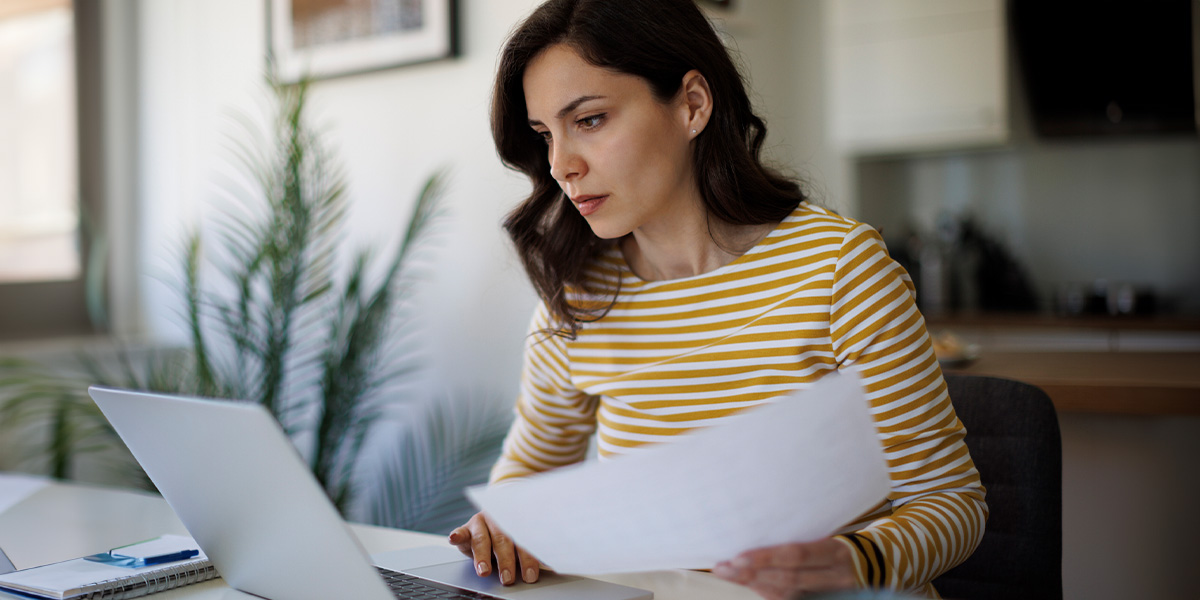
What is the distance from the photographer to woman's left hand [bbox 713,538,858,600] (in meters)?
0.73

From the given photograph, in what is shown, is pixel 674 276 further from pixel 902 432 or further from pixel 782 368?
pixel 902 432

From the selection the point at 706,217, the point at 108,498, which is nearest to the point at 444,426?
the point at 108,498

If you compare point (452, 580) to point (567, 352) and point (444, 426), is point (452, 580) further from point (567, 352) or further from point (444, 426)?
point (444, 426)

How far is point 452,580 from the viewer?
0.95 m

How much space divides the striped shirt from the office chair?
19cm

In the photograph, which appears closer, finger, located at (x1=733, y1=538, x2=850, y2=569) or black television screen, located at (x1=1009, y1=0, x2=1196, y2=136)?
finger, located at (x1=733, y1=538, x2=850, y2=569)

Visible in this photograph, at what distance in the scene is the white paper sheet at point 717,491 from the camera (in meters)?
0.66

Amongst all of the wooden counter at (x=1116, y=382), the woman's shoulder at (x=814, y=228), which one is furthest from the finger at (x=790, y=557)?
the wooden counter at (x=1116, y=382)

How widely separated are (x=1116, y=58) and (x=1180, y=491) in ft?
7.53

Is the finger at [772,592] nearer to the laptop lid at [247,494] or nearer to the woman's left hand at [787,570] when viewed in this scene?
the woman's left hand at [787,570]

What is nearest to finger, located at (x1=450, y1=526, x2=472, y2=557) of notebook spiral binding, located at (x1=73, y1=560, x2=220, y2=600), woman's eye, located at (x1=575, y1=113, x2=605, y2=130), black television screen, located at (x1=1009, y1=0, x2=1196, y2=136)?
notebook spiral binding, located at (x1=73, y1=560, x2=220, y2=600)

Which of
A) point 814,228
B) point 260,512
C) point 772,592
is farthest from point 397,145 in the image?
point 772,592

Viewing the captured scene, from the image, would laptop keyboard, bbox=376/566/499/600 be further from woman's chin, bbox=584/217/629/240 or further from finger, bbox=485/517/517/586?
→ woman's chin, bbox=584/217/629/240

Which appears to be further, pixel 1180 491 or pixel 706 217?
pixel 1180 491
